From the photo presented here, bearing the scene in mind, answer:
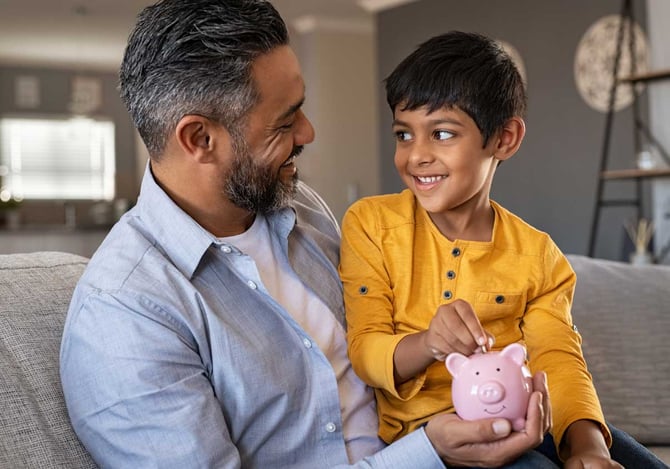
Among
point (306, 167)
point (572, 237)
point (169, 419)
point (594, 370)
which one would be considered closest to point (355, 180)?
point (306, 167)

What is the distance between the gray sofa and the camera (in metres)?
1.32

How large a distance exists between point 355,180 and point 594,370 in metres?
7.73

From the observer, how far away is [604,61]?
6.44 m

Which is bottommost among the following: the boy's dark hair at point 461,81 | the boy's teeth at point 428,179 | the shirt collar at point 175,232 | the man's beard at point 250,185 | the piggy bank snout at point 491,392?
the piggy bank snout at point 491,392

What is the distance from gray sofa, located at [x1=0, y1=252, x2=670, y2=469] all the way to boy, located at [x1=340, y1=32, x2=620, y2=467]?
47 cm

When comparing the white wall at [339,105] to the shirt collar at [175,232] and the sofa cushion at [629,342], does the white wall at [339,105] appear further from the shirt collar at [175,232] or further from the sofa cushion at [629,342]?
the shirt collar at [175,232]

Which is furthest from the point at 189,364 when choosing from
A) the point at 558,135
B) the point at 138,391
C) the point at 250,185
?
the point at 558,135

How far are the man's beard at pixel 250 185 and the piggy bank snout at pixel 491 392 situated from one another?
0.54 meters

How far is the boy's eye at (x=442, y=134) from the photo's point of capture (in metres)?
1.48

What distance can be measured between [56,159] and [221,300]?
1007 centimetres

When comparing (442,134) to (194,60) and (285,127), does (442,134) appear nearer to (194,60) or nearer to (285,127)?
(285,127)

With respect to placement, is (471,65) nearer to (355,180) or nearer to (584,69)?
(584,69)

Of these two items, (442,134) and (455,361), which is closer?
(455,361)

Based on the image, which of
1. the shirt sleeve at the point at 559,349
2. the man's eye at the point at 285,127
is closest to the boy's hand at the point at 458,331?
the shirt sleeve at the point at 559,349
